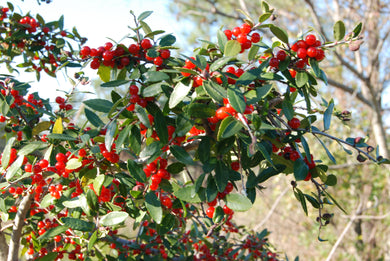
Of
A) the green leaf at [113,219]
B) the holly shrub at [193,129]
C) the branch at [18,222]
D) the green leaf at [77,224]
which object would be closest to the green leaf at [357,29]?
the holly shrub at [193,129]

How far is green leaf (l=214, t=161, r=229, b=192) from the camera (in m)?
0.85

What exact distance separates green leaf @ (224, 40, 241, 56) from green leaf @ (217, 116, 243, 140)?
27cm

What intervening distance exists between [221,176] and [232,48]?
0.40 m

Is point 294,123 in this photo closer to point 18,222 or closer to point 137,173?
point 137,173

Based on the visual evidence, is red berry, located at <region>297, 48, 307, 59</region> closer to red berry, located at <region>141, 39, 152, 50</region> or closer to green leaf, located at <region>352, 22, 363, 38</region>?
green leaf, located at <region>352, 22, 363, 38</region>

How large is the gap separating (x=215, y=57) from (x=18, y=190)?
1066 mm

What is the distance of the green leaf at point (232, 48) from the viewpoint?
3.14ft

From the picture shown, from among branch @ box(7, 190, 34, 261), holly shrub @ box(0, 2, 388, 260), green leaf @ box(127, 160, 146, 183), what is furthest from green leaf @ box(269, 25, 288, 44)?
branch @ box(7, 190, 34, 261)

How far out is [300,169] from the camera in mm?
906

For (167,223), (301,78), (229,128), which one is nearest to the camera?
(229,128)

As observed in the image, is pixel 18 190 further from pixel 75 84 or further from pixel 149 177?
pixel 149 177

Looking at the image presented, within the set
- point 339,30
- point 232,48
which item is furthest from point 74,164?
point 339,30

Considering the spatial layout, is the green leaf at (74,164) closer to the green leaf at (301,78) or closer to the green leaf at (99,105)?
the green leaf at (99,105)

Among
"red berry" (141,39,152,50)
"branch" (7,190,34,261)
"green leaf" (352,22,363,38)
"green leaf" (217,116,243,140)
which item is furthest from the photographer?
"branch" (7,190,34,261)
